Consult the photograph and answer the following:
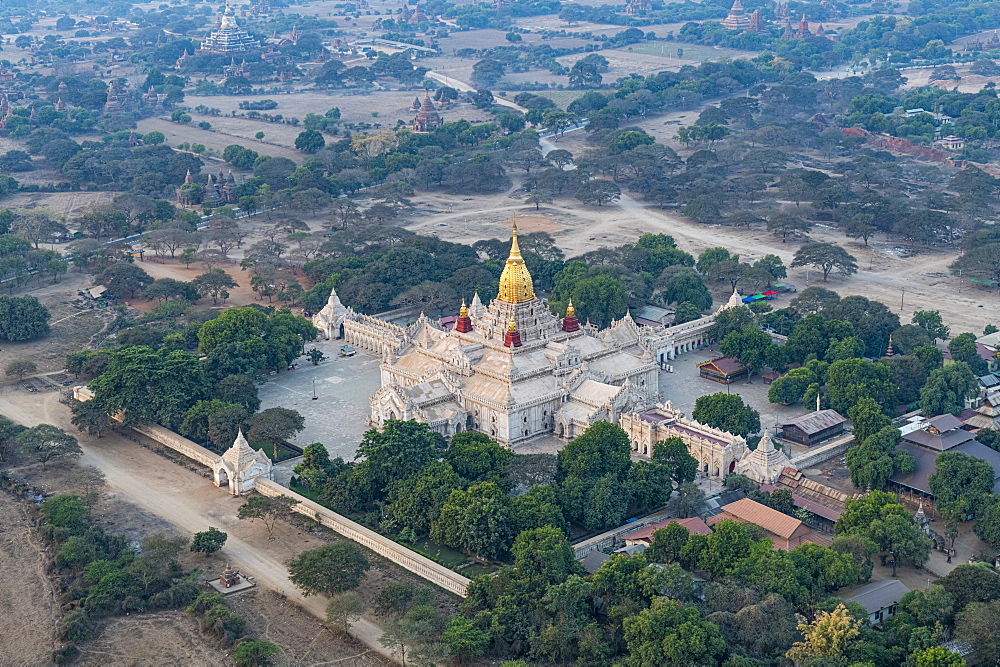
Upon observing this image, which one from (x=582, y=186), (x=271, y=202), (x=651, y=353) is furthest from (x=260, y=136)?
(x=651, y=353)

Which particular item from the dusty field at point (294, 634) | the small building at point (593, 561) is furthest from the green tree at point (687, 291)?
the dusty field at point (294, 634)

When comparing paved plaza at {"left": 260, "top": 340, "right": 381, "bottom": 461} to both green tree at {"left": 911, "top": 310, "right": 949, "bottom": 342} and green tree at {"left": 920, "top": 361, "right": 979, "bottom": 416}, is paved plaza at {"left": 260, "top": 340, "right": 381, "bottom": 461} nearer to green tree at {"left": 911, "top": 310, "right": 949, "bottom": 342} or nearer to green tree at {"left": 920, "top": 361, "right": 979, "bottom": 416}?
green tree at {"left": 920, "top": 361, "right": 979, "bottom": 416}

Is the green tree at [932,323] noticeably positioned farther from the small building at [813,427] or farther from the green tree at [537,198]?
the green tree at [537,198]

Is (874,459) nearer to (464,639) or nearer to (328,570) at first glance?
(464,639)

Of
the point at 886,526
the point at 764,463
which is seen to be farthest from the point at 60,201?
the point at 886,526

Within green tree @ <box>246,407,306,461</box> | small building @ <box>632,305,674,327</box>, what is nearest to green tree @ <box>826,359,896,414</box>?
small building @ <box>632,305,674,327</box>

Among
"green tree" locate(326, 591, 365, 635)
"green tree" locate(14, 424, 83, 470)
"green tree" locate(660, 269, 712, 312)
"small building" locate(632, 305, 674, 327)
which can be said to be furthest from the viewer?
"green tree" locate(660, 269, 712, 312)
